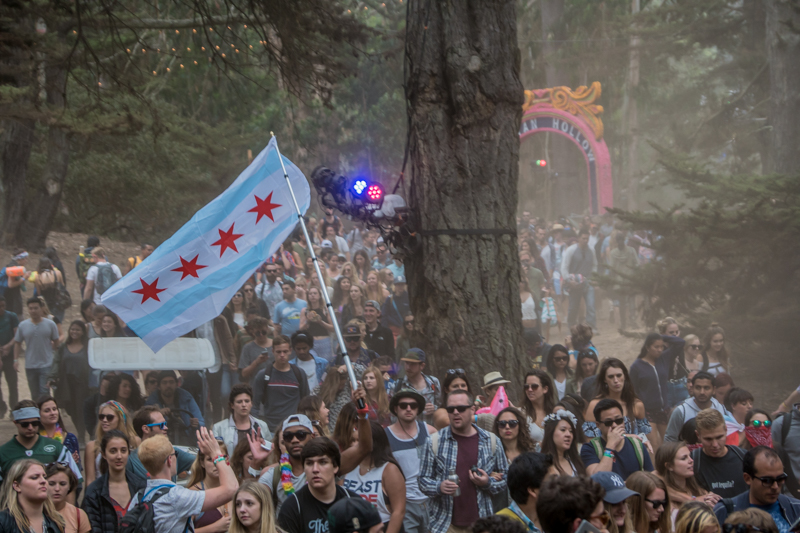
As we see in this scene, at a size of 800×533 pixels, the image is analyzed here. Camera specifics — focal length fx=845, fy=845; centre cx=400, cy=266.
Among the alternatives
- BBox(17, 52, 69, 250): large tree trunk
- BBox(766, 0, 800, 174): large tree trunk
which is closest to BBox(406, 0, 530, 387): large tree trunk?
BBox(766, 0, 800, 174): large tree trunk

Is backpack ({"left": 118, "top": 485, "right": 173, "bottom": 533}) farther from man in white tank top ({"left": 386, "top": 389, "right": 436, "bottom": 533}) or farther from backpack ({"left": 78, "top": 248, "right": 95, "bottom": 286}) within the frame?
backpack ({"left": 78, "top": 248, "right": 95, "bottom": 286})

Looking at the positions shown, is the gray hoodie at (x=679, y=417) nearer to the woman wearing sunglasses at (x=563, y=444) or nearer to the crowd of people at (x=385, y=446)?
the crowd of people at (x=385, y=446)

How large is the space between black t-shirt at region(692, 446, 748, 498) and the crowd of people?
10mm

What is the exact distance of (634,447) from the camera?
6172mm

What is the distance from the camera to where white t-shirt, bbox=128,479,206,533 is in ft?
15.7

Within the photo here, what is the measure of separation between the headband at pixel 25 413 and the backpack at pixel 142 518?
2.18 meters

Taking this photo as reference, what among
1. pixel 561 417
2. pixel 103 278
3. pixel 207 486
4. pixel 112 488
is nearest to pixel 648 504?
pixel 561 417

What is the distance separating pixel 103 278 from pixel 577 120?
16509 mm

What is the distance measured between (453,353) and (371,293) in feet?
15.2

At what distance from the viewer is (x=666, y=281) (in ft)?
48.4

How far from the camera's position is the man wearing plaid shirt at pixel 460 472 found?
590 centimetres

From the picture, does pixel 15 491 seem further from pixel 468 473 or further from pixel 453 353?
pixel 453 353

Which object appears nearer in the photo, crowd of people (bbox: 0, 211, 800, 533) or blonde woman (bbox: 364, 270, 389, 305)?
crowd of people (bbox: 0, 211, 800, 533)

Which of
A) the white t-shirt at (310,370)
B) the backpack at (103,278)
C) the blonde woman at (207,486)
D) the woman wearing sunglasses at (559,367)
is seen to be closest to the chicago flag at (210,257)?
the blonde woman at (207,486)
